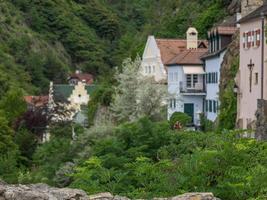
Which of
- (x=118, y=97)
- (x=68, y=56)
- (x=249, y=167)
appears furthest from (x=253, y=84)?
(x=68, y=56)

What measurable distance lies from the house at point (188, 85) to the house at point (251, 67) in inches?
533

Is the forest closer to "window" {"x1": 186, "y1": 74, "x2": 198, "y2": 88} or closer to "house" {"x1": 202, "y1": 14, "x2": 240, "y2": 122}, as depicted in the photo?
"house" {"x1": 202, "y1": 14, "x2": 240, "y2": 122}

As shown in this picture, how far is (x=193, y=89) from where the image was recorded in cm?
6362

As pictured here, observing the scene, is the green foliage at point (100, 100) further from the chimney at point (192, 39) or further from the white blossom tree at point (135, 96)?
the white blossom tree at point (135, 96)

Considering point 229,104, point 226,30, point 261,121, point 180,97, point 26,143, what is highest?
point 226,30

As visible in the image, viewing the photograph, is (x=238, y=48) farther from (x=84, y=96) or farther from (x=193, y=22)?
(x=84, y=96)

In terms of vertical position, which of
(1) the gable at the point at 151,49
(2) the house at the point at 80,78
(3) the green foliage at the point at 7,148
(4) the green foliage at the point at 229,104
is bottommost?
(3) the green foliage at the point at 7,148

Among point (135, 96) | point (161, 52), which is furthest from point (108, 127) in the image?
point (161, 52)

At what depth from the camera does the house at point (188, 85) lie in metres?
63.1

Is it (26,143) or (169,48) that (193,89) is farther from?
(26,143)

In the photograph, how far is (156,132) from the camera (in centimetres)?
3080

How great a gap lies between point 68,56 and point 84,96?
49.8m

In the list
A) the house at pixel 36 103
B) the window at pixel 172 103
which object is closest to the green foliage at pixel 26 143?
the window at pixel 172 103

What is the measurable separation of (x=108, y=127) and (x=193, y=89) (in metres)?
18.9
